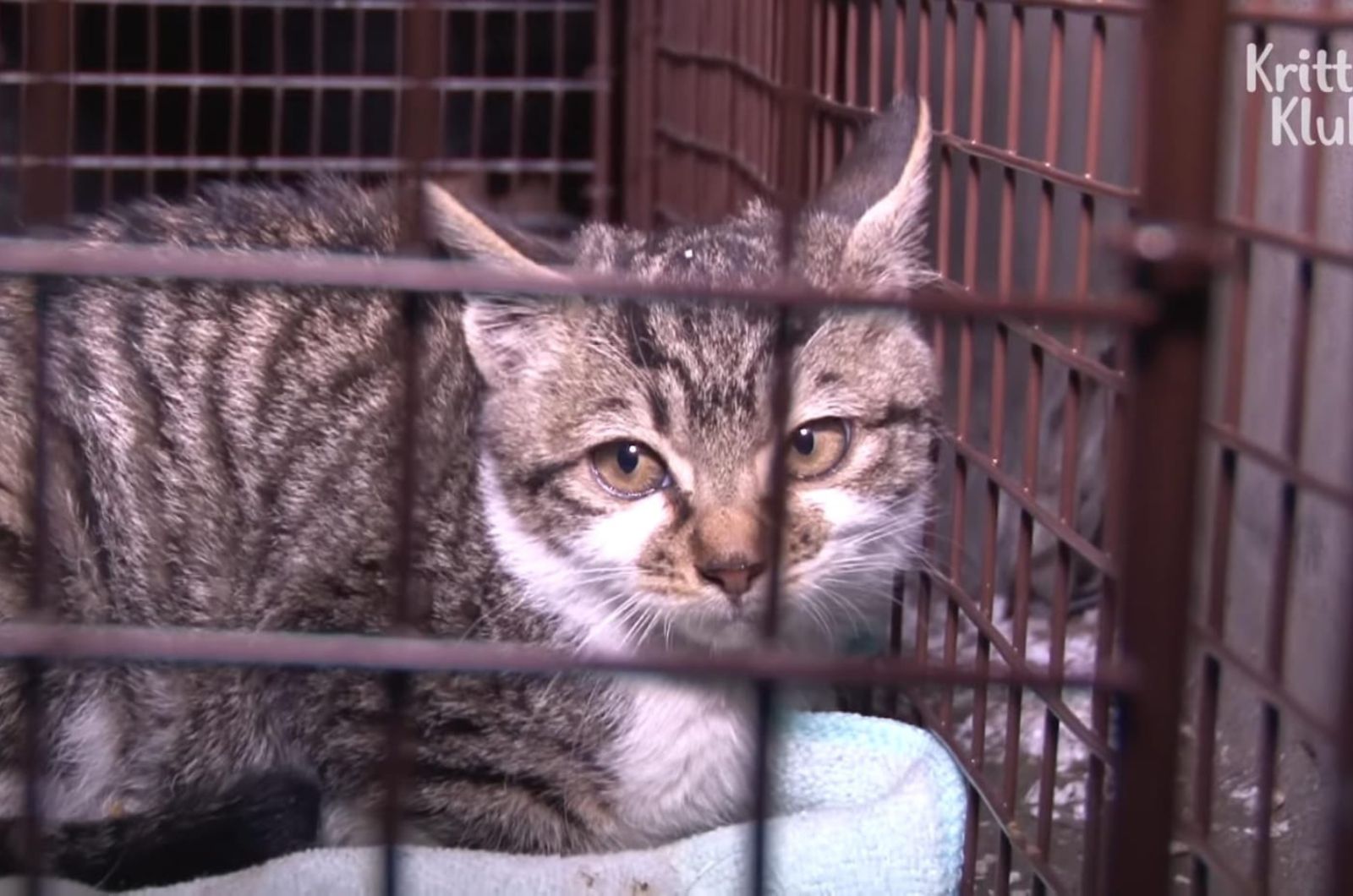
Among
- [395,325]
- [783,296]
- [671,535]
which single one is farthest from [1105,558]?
[395,325]

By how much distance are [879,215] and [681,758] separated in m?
0.69

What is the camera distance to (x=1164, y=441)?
0.95 m

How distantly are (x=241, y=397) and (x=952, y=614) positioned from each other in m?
0.96

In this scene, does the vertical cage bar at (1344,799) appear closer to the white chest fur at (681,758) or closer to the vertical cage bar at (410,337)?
the vertical cage bar at (410,337)

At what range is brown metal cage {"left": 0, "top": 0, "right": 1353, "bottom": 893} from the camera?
38.0 inches

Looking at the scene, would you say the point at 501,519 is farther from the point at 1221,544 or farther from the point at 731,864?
the point at 1221,544

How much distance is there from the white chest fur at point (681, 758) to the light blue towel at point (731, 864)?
0.41 feet

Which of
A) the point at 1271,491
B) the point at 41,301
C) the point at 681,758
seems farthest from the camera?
the point at 1271,491

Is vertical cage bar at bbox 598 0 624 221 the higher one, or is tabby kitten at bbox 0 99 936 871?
vertical cage bar at bbox 598 0 624 221

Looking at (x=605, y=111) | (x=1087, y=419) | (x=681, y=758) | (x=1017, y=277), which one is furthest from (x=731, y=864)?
(x=605, y=111)

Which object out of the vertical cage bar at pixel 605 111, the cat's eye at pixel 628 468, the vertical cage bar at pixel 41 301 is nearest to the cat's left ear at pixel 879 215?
the cat's eye at pixel 628 468

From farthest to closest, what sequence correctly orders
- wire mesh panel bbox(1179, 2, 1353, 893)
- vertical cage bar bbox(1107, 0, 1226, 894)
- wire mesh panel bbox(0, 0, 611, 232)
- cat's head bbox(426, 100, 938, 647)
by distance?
wire mesh panel bbox(0, 0, 611, 232), cat's head bbox(426, 100, 938, 647), wire mesh panel bbox(1179, 2, 1353, 893), vertical cage bar bbox(1107, 0, 1226, 894)

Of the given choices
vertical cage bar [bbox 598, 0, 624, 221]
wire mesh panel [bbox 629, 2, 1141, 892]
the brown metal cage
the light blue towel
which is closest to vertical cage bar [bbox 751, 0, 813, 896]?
the brown metal cage

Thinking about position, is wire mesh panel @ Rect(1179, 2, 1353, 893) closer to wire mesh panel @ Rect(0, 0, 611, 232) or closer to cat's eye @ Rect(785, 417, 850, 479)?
cat's eye @ Rect(785, 417, 850, 479)
